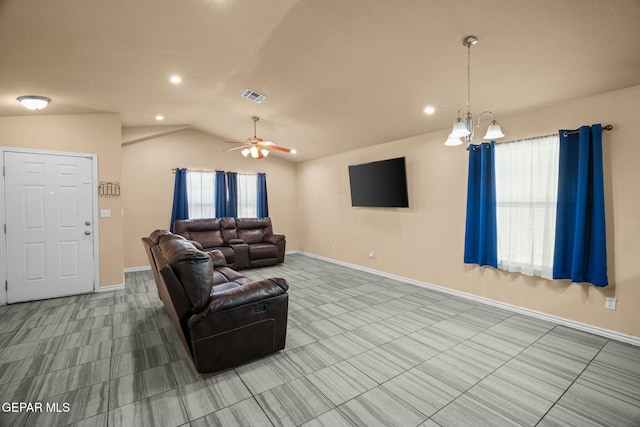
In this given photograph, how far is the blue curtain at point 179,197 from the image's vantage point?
6348 mm

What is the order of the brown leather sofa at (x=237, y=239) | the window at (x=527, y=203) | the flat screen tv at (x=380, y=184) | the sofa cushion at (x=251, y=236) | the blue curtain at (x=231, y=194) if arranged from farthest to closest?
the blue curtain at (x=231, y=194)
the sofa cushion at (x=251, y=236)
the brown leather sofa at (x=237, y=239)
the flat screen tv at (x=380, y=184)
the window at (x=527, y=203)

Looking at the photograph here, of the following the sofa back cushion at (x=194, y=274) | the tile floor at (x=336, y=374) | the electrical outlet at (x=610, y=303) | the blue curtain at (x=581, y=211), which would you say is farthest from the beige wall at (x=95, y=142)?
the electrical outlet at (x=610, y=303)

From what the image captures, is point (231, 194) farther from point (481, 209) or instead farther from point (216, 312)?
point (481, 209)

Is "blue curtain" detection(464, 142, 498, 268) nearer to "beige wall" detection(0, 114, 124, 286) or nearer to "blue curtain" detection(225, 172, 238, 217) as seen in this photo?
"blue curtain" detection(225, 172, 238, 217)

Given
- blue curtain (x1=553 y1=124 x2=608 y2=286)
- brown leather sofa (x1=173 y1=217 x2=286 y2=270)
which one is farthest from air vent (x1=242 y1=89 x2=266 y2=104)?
blue curtain (x1=553 y1=124 x2=608 y2=286)

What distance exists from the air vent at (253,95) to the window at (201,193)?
2.89 meters

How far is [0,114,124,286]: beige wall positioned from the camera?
4.07m

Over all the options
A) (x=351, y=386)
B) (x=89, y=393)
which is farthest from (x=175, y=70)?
(x=351, y=386)

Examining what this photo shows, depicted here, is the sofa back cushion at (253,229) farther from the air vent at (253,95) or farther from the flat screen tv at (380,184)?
the air vent at (253,95)

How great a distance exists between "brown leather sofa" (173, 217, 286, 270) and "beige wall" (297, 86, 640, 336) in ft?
4.53

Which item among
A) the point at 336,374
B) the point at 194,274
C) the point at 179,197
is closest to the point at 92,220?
the point at 179,197

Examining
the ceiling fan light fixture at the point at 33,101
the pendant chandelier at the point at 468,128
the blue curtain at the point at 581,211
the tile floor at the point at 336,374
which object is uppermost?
the ceiling fan light fixture at the point at 33,101

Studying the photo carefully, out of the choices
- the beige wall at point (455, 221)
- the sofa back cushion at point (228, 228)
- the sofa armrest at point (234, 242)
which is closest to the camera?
the beige wall at point (455, 221)

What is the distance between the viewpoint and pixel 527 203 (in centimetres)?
364
